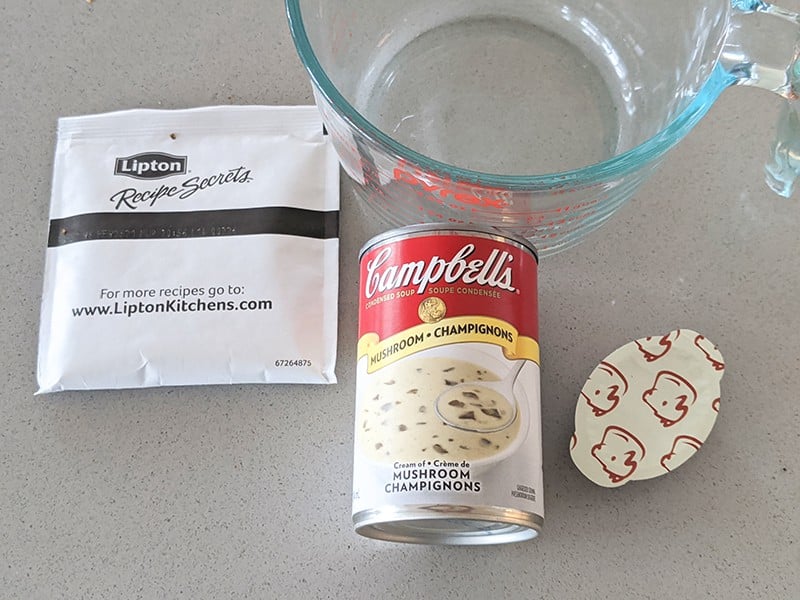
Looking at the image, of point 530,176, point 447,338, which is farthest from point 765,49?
point 447,338

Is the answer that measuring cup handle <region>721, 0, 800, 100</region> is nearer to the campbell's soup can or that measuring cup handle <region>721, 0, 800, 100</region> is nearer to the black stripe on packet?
the campbell's soup can

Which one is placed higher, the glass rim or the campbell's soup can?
the glass rim

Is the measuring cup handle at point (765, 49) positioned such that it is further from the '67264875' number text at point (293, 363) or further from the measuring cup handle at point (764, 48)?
the '67264875' number text at point (293, 363)

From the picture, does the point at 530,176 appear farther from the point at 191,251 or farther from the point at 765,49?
the point at 191,251

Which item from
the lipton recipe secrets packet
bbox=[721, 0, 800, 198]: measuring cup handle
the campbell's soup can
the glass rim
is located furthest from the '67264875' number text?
bbox=[721, 0, 800, 198]: measuring cup handle

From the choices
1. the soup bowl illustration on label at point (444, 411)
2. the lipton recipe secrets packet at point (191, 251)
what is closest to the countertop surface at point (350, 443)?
the lipton recipe secrets packet at point (191, 251)

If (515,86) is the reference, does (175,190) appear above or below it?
below

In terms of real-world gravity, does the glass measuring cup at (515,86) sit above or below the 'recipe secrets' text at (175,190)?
above
